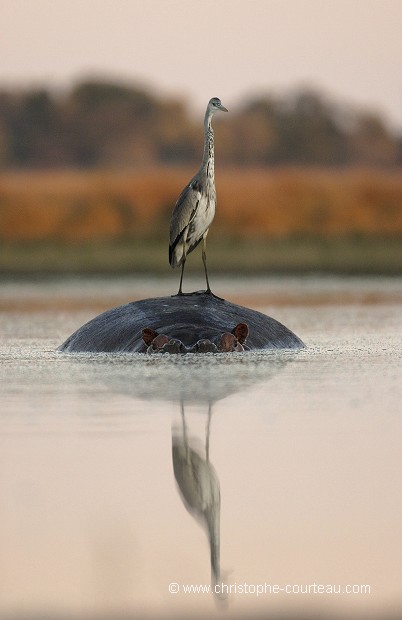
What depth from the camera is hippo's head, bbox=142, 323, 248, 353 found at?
12.6 m

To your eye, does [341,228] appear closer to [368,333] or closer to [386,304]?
[386,304]

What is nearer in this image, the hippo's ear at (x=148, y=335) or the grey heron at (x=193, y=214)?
the hippo's ear at (x=148, y=335)

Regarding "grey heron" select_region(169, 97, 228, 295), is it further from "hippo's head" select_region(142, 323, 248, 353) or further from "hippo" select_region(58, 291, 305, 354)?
"hippo's head" select_region(142, 323, 248, 353)

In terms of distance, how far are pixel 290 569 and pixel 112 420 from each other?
345 cm

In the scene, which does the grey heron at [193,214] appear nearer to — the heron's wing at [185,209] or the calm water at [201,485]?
the heron's wing at [185,209]

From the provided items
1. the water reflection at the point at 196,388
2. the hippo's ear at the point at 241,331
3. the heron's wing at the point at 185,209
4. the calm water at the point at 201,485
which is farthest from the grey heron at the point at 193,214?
the calm water at the point at 201,485

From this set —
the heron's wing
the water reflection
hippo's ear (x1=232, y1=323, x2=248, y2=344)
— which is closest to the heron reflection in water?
the water reflection

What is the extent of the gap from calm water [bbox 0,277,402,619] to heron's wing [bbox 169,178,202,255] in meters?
1.37

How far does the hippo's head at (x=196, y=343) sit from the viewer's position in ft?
41.3

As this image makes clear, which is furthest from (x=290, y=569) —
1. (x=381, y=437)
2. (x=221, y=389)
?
(x=221, y=389)

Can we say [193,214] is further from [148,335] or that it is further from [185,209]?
[148,335]

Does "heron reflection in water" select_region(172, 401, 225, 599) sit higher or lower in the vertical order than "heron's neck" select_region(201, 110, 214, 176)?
lower

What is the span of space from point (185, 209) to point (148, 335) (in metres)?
1.37

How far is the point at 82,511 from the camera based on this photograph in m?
7.12
